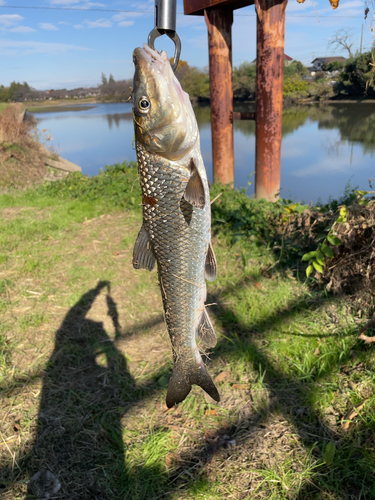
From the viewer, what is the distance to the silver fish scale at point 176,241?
Answer: 145 cm

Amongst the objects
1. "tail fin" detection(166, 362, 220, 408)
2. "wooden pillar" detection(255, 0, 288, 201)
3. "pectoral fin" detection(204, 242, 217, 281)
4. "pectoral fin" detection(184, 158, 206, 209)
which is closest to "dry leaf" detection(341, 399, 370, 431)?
"tail fin" detection(166, 362, 220, 408)

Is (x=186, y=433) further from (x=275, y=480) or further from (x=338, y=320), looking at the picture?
(x=338, y=320)

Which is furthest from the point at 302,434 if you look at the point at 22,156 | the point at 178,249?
the point at 22,156

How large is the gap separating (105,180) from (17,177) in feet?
13.8

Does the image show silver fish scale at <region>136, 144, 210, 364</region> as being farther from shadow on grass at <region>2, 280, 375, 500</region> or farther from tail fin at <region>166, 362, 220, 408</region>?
shadow on grass at <region>2, 280, 375, 500</region>

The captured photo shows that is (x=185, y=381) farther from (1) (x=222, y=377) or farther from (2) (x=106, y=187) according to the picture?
(2) (x=106, y=187)

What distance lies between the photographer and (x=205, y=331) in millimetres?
1799

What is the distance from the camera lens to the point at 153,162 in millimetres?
1442

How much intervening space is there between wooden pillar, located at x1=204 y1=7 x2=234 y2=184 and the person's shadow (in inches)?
138

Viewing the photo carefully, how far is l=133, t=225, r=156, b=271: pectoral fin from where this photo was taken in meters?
1.58

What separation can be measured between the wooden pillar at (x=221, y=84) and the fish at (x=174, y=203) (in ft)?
15.1

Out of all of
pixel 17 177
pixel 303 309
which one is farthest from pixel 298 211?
pixel 17 177

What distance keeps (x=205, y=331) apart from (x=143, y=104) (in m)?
1.14

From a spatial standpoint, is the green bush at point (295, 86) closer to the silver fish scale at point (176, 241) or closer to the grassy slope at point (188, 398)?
the grassy slope at point (188, 398)
